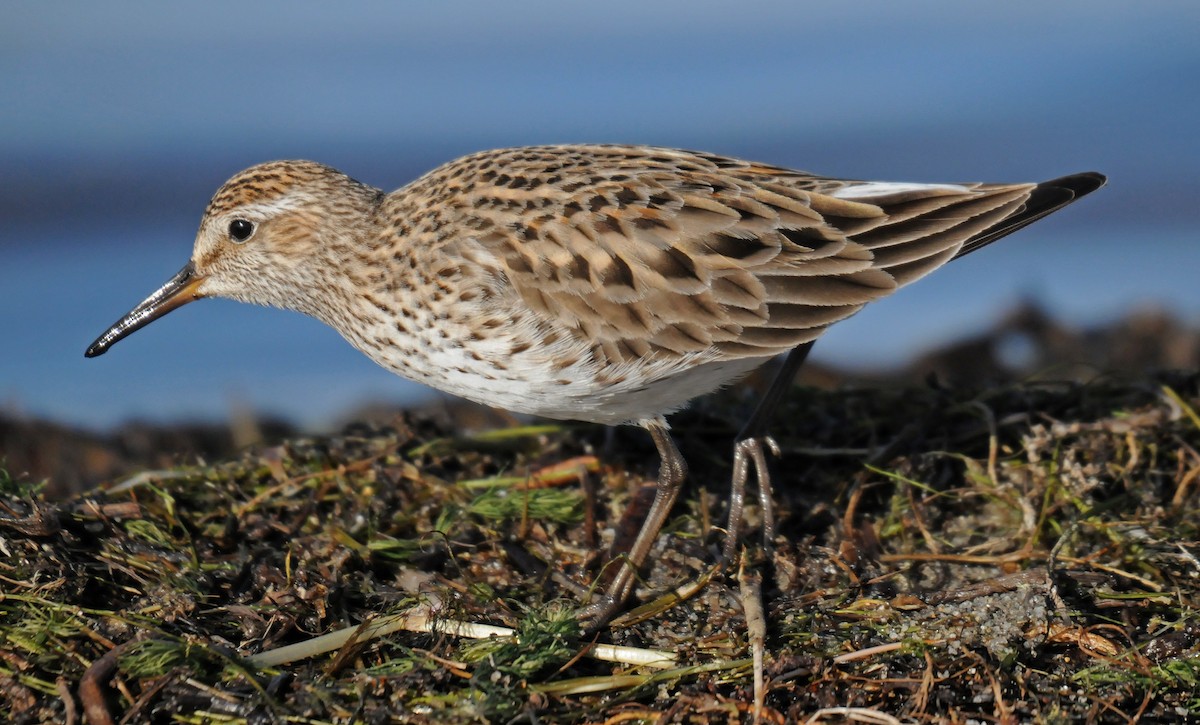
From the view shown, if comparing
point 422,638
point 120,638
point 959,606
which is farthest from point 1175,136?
point 120,638

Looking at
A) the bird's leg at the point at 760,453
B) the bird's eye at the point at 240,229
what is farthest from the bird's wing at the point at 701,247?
the bird's eye at the point at 240,229

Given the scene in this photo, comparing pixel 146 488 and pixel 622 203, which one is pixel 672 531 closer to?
pixel 622 203

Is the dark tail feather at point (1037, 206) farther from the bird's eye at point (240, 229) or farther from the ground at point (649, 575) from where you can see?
the bird's eye at point (240, 229)

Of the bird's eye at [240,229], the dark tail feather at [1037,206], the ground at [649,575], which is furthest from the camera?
the bird's eye at [240,229]

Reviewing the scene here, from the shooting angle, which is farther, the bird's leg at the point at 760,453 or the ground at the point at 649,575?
the bird's leg at the point at 760,453

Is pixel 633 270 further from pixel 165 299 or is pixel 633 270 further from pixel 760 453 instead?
pixel 165 299

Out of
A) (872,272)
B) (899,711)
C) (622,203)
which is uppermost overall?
(622,203)
